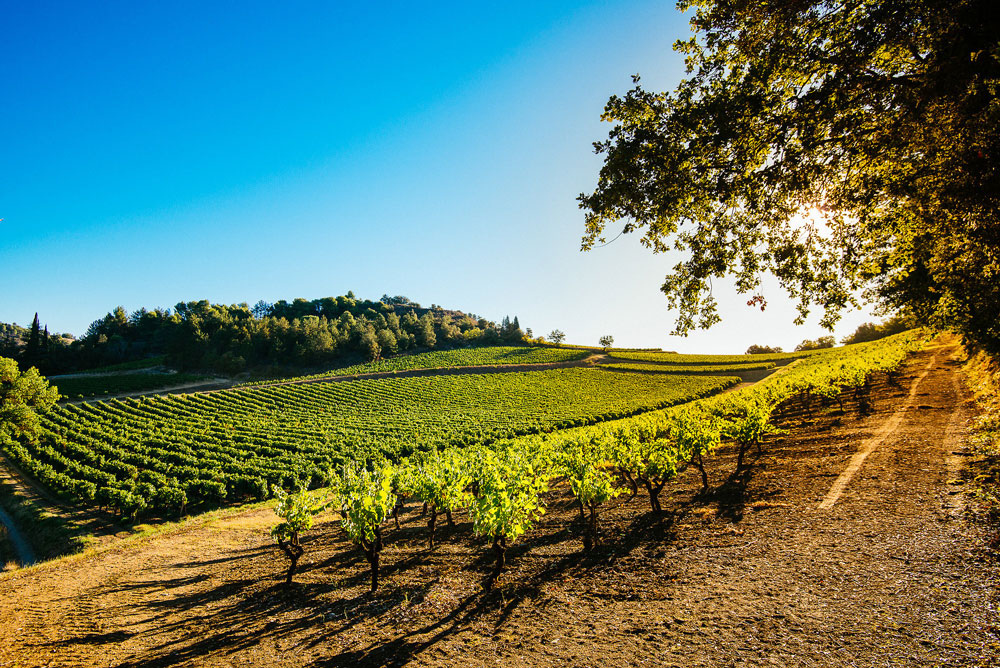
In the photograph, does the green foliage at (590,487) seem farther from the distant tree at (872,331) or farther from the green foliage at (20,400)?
the distant tree at (872,331)

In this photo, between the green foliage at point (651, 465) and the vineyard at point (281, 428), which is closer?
the green foliage at point (651, 465)

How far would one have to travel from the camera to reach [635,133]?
7.23 metres

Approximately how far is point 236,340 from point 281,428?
77338mm

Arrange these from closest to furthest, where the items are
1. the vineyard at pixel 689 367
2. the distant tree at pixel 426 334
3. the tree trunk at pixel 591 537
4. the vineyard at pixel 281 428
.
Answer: the tree trunk at pixel 591 537
the vineyard at pixel 281 428
the vineyard at pixel 689 367
the distant tree at pixel 426 334

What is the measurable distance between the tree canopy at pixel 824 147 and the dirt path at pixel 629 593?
203 inches

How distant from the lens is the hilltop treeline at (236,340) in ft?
313

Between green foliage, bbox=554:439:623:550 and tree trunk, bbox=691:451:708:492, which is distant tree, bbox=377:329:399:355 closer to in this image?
green foliage, bbox=554:439:623:550

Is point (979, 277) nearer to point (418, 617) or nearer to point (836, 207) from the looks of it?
point (836, 207)

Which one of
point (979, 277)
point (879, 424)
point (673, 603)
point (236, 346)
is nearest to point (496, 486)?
point (673, 603)

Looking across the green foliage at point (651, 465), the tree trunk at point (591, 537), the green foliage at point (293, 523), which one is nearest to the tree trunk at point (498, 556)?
the tree trunk at point (591, 537)

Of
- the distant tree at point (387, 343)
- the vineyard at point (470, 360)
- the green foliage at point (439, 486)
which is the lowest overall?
the green foliage at point (439, 486)

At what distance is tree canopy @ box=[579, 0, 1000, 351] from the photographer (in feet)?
19.1

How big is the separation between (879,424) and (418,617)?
1952 cm

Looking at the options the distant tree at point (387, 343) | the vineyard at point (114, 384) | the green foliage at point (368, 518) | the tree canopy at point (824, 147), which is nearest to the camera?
the tree canopy at point (824, 147)
